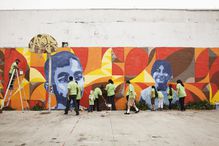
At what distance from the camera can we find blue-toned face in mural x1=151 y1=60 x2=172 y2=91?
15.4 metres

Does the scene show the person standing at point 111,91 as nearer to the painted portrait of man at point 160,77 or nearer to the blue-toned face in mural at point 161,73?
the painted portrait of man at point 160,77

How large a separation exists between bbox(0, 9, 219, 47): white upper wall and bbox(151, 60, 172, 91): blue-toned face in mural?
1.18 metres

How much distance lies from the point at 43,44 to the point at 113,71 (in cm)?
437

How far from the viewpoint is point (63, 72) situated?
50.3 feet

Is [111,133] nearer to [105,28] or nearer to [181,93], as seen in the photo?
[181,93]

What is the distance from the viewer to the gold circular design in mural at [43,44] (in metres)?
14.0

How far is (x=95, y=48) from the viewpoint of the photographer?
15.4 metres

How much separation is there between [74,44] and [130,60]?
3.55 metres

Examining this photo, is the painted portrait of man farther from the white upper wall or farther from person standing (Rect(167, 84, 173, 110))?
the white upper wall

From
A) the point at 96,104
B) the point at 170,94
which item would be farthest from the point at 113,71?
the point at 170,94

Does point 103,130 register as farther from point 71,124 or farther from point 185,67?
point 185,67

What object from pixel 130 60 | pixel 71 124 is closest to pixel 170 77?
pixel 130 60

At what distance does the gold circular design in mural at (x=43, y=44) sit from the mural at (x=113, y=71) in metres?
1.16

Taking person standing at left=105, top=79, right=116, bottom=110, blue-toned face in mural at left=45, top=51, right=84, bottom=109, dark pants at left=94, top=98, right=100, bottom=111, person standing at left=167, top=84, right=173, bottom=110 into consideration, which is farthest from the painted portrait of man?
blue-toned face in mural at left=45, top=51, right=84, bottom=109
